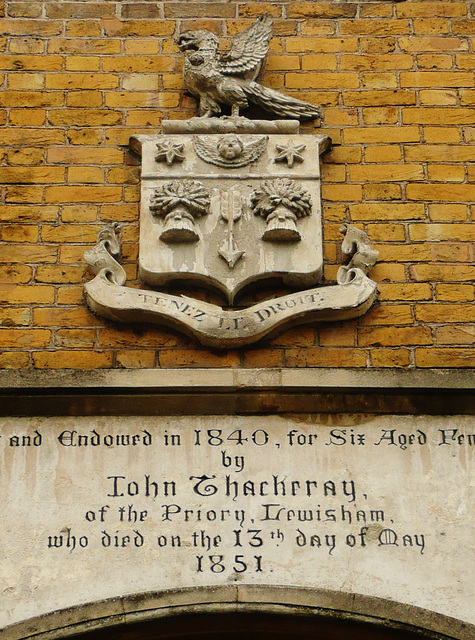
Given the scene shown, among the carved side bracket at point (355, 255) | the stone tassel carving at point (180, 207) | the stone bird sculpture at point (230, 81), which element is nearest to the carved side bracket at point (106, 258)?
the stone tassel carving at point (180, 207)

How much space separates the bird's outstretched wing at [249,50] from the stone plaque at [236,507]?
1.73 meters

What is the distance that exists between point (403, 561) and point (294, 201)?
5.36ft

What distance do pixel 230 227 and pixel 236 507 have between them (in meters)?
1.25

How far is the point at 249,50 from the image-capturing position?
5.99 m

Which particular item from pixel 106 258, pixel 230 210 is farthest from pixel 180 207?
pixel 106 258

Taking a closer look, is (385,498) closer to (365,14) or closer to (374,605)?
(374,605)

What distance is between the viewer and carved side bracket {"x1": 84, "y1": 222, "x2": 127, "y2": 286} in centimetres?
547

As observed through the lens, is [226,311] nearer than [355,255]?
Yes

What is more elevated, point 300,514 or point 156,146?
point 156,146

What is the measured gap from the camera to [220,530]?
492 centimetres

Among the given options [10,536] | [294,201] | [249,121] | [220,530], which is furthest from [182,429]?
[249,121]

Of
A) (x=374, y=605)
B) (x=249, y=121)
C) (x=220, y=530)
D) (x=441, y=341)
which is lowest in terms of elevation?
(x=374, y=605)

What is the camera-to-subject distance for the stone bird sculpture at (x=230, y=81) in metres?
5.90

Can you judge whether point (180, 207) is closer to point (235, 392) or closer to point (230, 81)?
point (230, 81)
